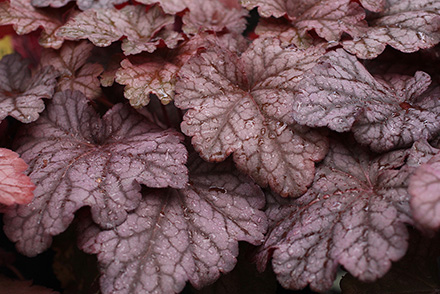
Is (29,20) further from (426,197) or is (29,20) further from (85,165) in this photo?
(426,197)

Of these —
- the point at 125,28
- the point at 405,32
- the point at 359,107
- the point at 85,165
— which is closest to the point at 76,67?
→ the point at 125,28

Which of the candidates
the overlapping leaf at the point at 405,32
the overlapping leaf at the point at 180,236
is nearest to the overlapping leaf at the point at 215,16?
the overlapping leaf at the point at 405,32

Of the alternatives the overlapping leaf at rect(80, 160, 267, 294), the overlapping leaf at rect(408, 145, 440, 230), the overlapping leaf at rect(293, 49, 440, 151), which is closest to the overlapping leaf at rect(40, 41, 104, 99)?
the overlapping leaf at rect(80, 160, 267, 294)

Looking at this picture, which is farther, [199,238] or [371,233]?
[199,238]

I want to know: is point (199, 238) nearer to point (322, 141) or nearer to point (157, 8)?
point (322, 141)

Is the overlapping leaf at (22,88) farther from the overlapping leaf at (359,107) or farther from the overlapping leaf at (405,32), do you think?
the overlapping leaf at (405,32)

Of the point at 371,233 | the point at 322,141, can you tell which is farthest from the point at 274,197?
the point at 371,233
